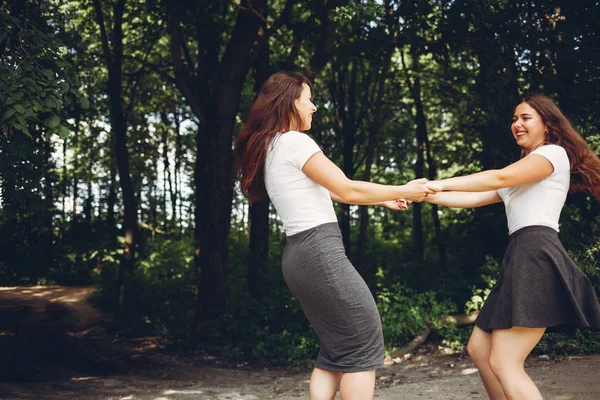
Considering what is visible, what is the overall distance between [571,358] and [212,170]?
564 cm

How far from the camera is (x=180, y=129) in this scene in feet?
81.7

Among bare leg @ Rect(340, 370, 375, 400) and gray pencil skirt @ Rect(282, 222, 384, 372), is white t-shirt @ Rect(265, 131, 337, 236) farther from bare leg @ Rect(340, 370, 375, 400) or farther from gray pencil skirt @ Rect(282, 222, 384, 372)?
bare leg @ Rect(340, 370, 375, 400)

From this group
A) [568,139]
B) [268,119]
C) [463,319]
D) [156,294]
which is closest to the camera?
[268,119]

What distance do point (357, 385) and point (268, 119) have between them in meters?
1.41

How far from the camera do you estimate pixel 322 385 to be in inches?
130

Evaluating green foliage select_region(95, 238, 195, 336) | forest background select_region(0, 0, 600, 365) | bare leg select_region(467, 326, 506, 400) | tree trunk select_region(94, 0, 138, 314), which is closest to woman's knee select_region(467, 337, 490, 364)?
bare leg select_region(467, 326, 506, 400)

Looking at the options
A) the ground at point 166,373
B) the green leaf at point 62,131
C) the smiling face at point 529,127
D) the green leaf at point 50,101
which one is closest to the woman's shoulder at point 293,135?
the smiling face at point 529,127

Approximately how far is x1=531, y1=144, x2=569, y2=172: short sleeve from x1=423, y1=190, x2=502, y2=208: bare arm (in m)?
0.56

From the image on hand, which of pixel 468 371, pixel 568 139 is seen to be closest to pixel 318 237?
pixel 568 139

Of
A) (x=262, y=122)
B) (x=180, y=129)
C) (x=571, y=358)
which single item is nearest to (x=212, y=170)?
(x=571, y=358)

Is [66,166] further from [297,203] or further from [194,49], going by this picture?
[297,203]

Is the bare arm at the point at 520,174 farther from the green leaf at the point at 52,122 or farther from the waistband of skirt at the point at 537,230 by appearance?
the green leaf at the point at 52,122

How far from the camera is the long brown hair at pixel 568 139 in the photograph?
3.64m

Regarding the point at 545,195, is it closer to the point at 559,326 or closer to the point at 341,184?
the point at 559,326
